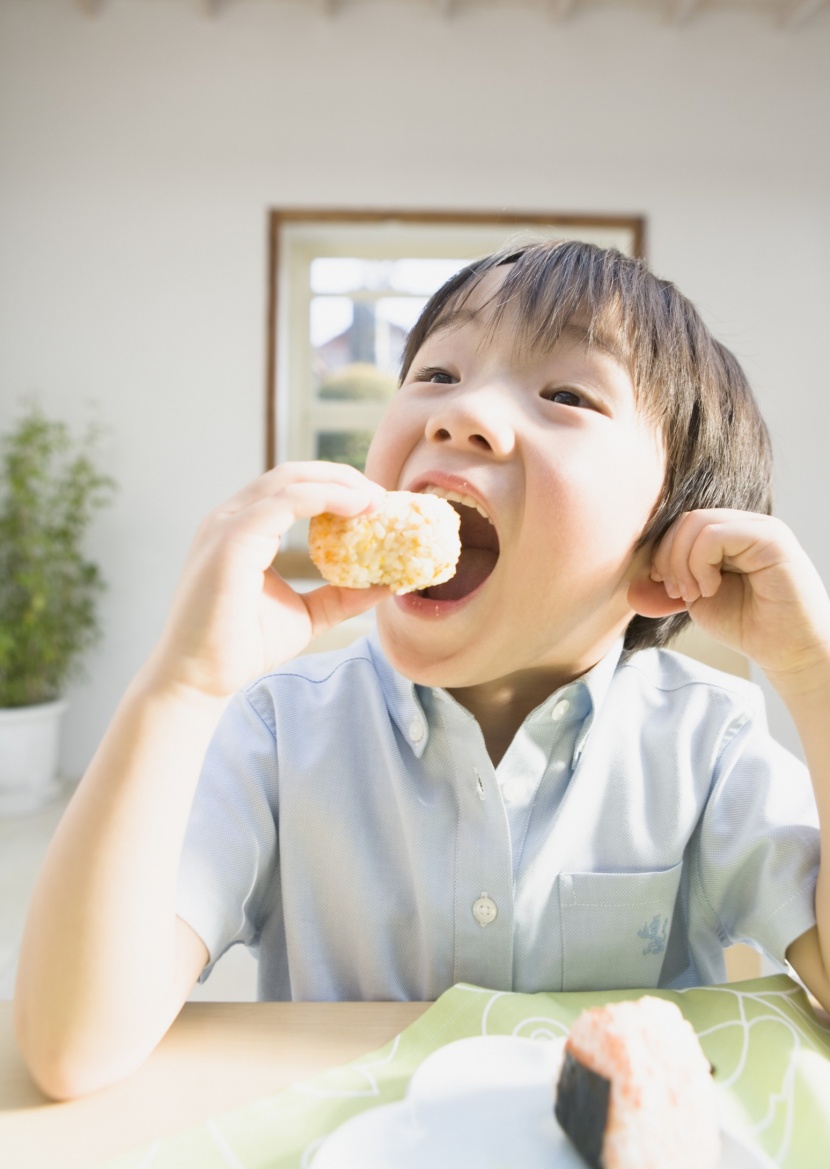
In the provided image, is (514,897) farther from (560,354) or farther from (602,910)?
(560,354)

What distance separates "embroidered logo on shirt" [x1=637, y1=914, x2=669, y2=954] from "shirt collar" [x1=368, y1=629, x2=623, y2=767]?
164 millimetres

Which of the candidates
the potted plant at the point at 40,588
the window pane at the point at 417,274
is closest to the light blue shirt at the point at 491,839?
the potted plant at the point at 40,588

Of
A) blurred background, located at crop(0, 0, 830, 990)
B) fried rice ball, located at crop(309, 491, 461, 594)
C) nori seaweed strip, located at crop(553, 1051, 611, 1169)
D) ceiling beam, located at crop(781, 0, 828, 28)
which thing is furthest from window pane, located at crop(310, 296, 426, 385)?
nori seaweed strip, located at crop(553, 1051, 611, 1169)

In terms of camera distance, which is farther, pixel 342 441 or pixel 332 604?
pixel 342 441

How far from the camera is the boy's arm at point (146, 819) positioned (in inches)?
24.4

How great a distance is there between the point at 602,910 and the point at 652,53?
171 inches

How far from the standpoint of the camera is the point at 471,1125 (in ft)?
1.69

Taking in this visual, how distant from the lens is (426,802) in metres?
0.88

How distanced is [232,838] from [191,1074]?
0.85 feet

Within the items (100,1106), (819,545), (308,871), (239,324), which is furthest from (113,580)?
(100,1106)

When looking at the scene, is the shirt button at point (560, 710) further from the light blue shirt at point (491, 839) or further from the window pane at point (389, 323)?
the window pane at point (389, 323)

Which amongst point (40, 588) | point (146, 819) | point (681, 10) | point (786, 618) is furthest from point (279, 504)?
point (681, 10)

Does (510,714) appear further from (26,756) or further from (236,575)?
(26,756)

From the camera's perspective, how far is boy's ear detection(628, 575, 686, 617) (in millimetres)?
889
